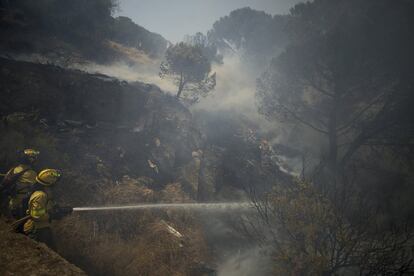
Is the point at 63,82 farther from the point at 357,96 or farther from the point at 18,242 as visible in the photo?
the point at 357,96

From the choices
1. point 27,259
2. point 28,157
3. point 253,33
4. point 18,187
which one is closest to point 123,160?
point 28,157

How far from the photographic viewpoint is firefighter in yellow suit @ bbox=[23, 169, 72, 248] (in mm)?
5074

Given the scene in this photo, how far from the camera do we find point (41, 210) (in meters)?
5.12

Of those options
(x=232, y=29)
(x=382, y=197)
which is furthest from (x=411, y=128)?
(x=232, y=29)

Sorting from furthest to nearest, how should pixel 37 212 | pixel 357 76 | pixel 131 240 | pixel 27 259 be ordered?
1. pixel 357 76
2. pixel 131 240
3. pixel 37 212
4. pixel 27 259

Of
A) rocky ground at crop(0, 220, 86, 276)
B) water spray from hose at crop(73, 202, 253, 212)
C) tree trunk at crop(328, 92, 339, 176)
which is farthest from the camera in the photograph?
tree trunk at crop(328, 92, 339, 176)

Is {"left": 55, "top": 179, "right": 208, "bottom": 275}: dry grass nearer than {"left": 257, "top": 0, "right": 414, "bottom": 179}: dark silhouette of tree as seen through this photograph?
Yes

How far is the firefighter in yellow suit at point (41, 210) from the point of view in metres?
5.07

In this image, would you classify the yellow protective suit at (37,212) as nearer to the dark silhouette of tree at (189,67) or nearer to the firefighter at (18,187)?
the firefighter at (18,187)

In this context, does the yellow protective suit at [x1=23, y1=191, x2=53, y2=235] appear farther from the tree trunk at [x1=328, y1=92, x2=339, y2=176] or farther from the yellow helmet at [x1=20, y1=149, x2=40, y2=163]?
the tree trunk at [x1=328, y1=92, x2=339, y2=176]

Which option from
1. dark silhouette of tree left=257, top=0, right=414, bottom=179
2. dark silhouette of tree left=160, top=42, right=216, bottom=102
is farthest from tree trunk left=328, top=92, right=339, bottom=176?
dark silhouette of tree left=160, top=42, right=216, bottom=102

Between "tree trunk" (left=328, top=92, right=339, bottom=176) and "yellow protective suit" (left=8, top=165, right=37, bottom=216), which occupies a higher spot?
"tree trunk" (left=328, top=92, right=339, bottom=176)

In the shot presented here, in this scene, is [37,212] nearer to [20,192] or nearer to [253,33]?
[20,192]

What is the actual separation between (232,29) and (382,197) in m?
42.7
